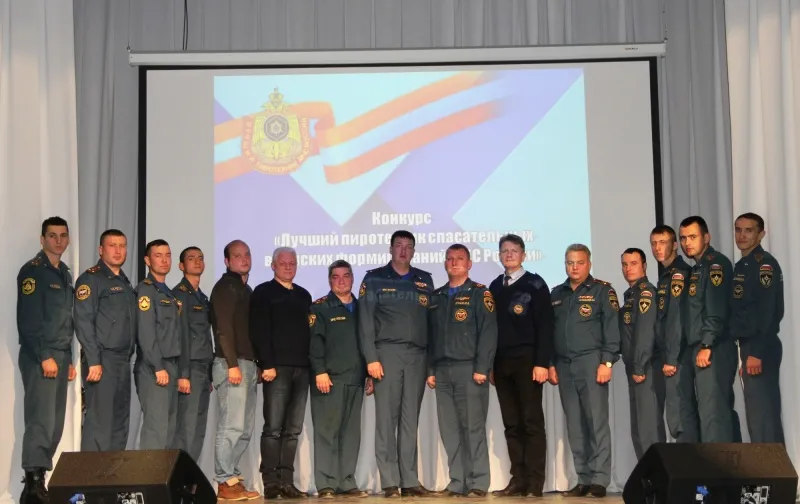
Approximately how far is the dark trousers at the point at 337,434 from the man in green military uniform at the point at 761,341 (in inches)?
94.1

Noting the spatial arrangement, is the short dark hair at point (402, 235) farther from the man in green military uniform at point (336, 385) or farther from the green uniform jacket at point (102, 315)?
the green uniform jacket at point (102, 315)

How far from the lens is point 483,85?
22.4 ft

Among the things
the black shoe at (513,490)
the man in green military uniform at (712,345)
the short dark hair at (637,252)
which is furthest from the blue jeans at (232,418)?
the man in green military uniform at (712,345)

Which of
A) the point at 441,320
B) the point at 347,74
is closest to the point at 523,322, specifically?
the point at 441,320

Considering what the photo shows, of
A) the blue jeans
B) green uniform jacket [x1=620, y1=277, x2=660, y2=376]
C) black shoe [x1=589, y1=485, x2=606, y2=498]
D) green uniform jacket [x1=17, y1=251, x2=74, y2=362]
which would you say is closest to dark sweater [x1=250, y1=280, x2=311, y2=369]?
the blue jeans

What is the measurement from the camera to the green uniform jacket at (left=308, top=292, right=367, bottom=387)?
596 cm

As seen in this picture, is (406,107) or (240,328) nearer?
(240,328)

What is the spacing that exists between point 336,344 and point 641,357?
1.94 m

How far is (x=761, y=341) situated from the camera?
5.46 m

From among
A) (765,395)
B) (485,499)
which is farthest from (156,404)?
(765,395)

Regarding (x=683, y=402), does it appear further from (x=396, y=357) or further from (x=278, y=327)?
(x=278, y=327)

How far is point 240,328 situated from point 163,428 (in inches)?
30.6

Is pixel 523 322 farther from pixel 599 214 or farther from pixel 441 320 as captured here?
pixel 599 214

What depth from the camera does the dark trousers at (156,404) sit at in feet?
18.6
